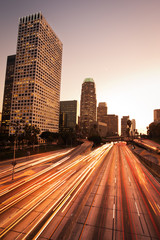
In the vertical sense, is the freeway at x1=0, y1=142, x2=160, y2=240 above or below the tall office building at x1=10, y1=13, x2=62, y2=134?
below

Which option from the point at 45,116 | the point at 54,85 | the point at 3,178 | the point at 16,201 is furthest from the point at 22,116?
the point at 16,201

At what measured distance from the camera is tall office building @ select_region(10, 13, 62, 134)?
15412 cm

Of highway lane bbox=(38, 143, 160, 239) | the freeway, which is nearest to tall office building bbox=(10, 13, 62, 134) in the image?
the freeway

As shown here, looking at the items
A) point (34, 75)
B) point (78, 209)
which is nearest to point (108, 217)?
point (78, 209)

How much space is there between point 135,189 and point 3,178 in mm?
26316

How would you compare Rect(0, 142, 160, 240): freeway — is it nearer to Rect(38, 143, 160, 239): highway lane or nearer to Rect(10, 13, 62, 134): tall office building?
Rect(38, 143, 160, 239): highway lane

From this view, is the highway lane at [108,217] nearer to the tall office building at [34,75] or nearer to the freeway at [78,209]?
the freeway at [78,209]

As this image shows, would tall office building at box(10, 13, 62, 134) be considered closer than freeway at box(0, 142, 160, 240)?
No

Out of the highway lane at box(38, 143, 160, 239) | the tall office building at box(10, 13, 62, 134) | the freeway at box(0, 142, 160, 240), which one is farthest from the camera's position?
the tall office building at box(10, 13, 62, 134)

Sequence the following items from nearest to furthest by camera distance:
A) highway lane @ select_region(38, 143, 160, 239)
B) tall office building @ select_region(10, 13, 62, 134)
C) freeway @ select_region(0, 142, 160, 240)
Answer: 1. highway lane @ select_region(38, 143, 160, 239)
2. freeway @ select_region(0, 142, 160, 240)
3. tall office building @ select_region(10, 13, 62, 134)

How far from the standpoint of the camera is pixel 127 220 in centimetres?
1517

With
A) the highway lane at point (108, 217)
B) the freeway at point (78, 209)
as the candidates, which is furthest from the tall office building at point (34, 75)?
the highway lane at point (108, 217)

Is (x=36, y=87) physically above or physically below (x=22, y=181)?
above

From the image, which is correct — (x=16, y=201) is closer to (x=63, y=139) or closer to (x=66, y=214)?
(x=66, y=214)
